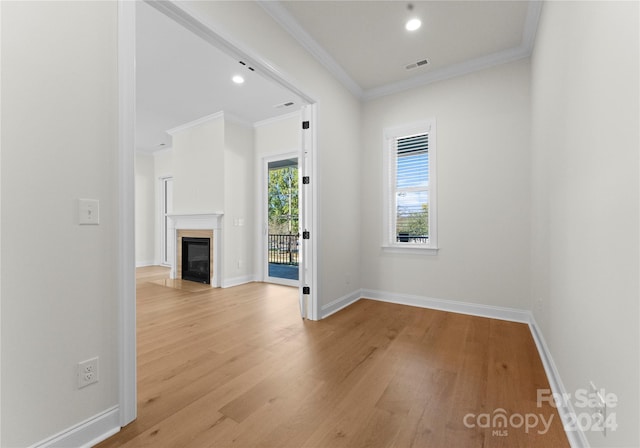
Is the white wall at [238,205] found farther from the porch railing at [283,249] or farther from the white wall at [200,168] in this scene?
the porch railing at [283,249]

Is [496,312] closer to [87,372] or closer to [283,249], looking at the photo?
[87,372]

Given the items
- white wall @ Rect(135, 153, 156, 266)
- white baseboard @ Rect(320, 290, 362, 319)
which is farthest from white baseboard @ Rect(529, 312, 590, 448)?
white wall @ Rect(135, 153, 156, 266)

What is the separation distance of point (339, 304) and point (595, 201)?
279 centimetres

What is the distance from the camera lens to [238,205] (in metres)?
5.44

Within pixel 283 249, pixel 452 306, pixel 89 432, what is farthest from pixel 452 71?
pixel 283 249

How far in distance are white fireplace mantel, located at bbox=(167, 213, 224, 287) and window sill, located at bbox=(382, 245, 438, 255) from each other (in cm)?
298

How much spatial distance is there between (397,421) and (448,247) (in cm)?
244

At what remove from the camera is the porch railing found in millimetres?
7039

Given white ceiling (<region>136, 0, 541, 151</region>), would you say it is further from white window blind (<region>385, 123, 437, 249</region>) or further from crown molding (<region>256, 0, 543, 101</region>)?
white window blind (<region>385, 123, 437, 249</region>)

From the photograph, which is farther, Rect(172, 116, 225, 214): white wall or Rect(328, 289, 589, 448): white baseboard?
Rect(172, 116, 225, 214): white wall

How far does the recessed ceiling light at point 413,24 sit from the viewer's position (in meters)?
2.68

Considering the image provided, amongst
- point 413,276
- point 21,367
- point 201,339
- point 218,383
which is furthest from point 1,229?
point 413,276

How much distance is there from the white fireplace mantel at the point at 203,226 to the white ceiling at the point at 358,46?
2021mm

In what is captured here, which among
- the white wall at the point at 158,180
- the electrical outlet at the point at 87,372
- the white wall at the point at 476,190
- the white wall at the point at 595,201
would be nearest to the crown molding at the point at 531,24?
the white wall at the point at 476,190
